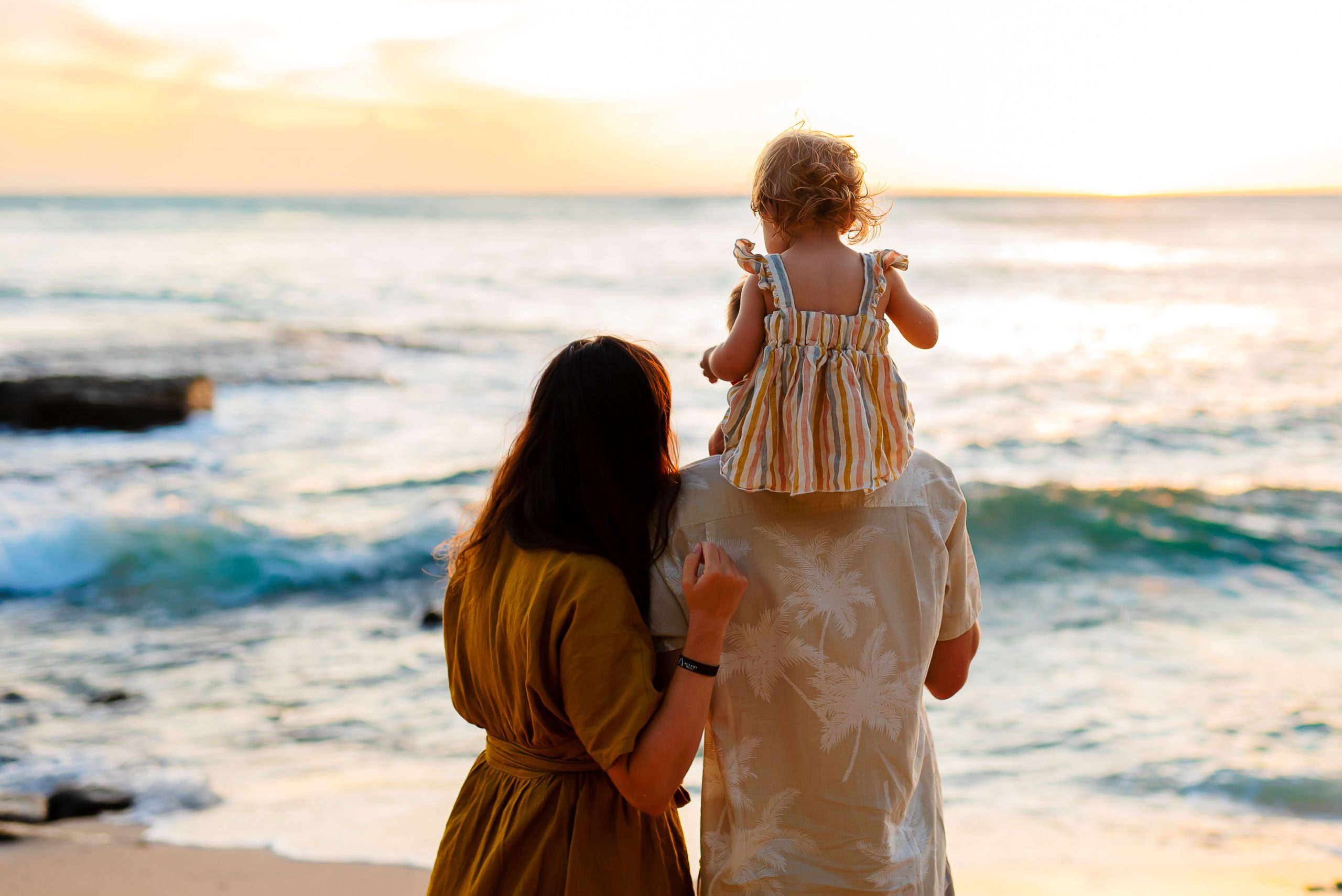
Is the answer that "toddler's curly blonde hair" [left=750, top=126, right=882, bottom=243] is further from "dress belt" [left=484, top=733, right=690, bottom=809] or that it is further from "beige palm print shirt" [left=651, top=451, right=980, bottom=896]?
"dress belt" [left=484, top=733, right=690, bottom=809]

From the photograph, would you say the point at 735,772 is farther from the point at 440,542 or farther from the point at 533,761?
the point at 440,542

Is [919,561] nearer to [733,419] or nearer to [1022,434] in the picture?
[733,419]

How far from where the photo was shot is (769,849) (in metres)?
1.69

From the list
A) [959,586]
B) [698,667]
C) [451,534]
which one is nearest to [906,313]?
[959,586]

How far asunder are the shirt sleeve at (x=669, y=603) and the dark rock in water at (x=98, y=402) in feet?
38.8

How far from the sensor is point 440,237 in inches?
1893

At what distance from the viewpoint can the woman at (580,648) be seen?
155 centimetres

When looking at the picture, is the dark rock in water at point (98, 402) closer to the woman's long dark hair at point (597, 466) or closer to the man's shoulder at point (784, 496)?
the woman's long dark hair at point (597, 466)

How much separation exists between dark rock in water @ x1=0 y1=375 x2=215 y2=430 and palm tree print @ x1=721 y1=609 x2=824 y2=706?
11895mm

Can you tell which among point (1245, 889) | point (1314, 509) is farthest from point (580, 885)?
point (1314, 509)

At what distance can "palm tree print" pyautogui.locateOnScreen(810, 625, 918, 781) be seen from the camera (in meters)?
1.67

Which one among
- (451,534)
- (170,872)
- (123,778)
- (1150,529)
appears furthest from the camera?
(451,534)

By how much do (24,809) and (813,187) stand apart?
3894 mm

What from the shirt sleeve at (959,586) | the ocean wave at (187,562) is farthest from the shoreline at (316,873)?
the ocean wave at (187,562)
